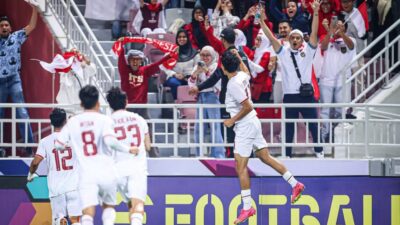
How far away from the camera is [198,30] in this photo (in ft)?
80.3

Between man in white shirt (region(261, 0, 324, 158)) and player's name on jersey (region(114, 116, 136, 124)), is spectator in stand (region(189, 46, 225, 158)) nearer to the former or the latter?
man in white shirt (region(261, 0, 324, 158))

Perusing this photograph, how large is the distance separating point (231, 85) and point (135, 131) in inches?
77.5

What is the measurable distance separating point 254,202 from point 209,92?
182cm

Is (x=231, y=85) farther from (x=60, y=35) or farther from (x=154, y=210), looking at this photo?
(x=60, y=35)

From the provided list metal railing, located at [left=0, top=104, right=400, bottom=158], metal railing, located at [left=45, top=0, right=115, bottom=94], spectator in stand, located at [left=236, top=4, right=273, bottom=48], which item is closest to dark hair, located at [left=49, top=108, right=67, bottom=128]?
metal railing, located at [left=0, top=104, right=400, bottom=158]

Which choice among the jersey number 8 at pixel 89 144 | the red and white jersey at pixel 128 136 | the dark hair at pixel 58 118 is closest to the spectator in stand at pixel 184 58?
the dark hair at pixel 58 118

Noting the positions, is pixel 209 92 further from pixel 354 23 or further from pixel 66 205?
pixel 354 23

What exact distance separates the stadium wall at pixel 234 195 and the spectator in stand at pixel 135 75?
36.4 inches

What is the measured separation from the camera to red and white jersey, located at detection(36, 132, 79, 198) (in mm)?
21125

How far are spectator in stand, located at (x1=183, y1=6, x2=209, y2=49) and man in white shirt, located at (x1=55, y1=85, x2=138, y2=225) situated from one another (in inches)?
228

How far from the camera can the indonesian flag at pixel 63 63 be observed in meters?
22.3

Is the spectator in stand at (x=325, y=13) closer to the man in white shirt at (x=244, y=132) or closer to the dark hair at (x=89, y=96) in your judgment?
the man in white shirt at (x=244, y=132)

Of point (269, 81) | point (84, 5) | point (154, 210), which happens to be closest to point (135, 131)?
point (154, 210)

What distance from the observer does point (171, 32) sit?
2511cm
